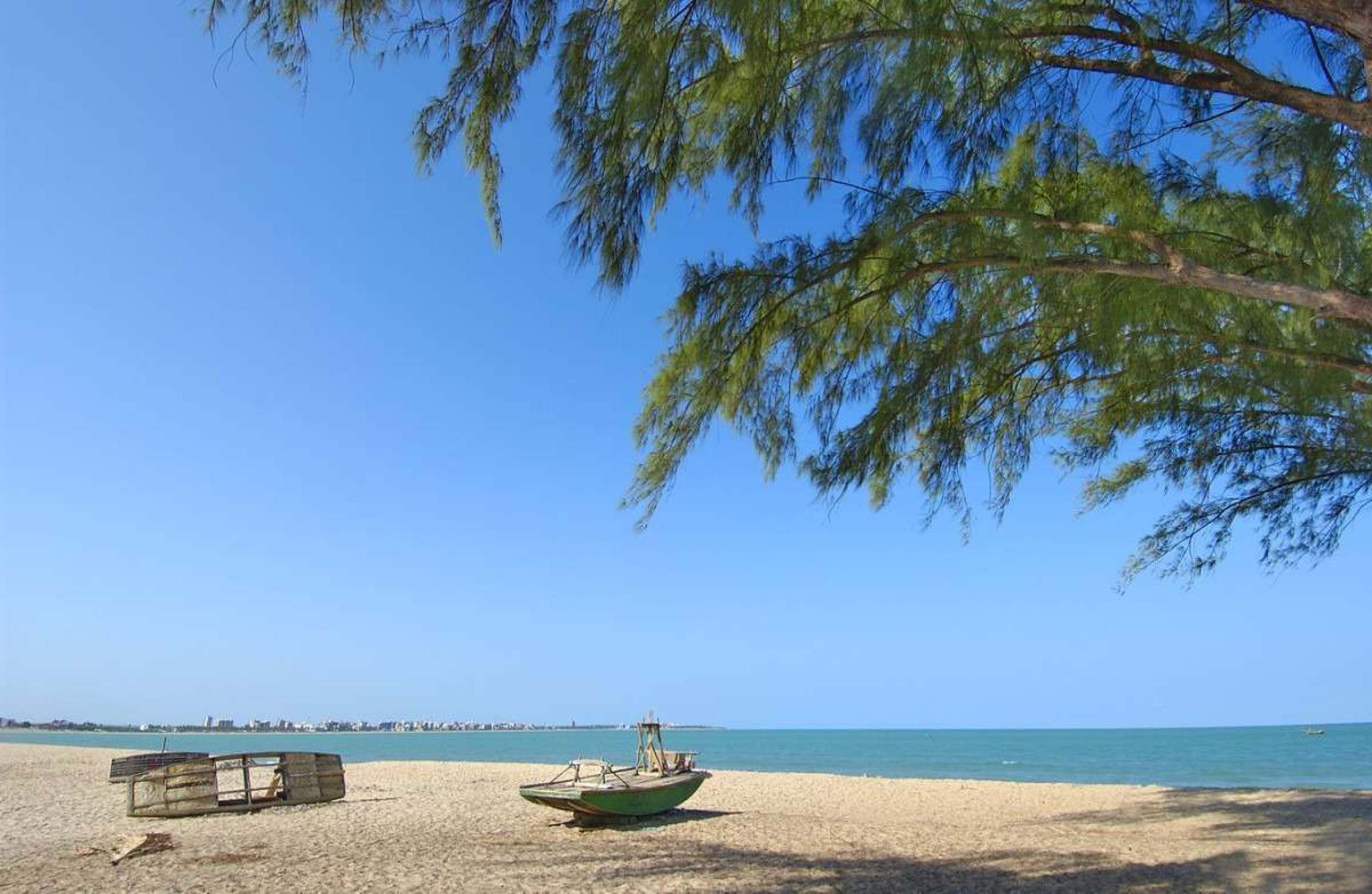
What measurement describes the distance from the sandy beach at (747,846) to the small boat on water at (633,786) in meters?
0.23

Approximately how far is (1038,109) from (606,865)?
618 centimetres

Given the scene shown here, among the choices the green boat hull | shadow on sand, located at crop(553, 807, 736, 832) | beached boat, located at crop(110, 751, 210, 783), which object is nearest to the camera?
the green boat hull

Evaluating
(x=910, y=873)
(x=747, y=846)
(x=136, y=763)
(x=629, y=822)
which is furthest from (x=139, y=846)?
(x=136, y=763)

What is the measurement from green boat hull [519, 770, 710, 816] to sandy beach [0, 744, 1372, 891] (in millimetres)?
187

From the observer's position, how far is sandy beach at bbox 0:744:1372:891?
6.16m

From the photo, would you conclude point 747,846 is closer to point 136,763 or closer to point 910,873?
point 910,873

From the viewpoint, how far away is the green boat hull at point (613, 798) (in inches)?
353

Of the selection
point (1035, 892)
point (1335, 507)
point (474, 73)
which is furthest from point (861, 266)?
point (1335, 507)

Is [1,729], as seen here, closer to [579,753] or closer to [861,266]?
[579,753]

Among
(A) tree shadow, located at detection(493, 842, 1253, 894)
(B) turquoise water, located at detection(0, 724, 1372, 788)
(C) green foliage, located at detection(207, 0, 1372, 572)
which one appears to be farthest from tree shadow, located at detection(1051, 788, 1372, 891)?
(B) turquoise water, located at detection(0, 724, 1372, 788)

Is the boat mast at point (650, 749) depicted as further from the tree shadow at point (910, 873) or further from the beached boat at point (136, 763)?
the beached boat at point (136, 763)

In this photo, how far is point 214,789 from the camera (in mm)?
11078

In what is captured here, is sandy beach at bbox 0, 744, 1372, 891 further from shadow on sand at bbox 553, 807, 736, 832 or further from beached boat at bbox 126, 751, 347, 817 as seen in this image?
beached boat at bbox 126, 751, 347, 817

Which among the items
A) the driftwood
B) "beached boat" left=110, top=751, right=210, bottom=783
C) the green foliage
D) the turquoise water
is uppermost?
the green foliage
